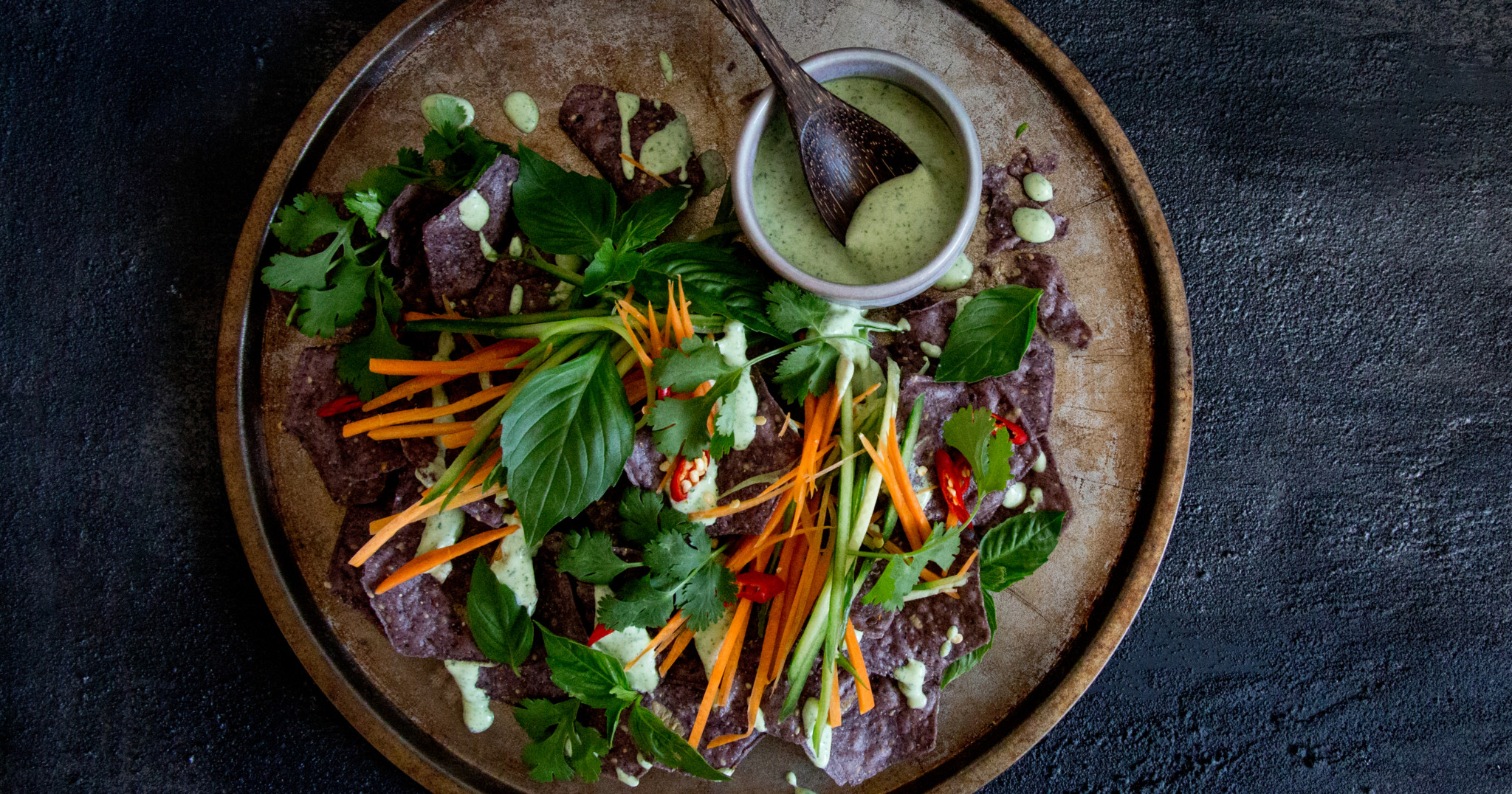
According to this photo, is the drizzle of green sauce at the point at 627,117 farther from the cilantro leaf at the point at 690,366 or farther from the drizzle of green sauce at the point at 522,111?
the cilantro leaf at the point at 690,366

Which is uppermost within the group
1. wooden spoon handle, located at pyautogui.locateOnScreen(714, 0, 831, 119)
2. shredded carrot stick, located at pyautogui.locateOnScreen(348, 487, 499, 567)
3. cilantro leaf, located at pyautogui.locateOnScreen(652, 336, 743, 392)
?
wooden spoon handle, located at pyautogui.locateOnScreen(714, 0, 831, 119)

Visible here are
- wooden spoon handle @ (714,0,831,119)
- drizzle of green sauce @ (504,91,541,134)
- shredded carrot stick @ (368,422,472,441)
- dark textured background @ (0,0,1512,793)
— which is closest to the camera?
wooden spoon handle @ (714,0,831,119)

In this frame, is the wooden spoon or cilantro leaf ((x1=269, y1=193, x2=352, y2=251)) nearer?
the wooden spoon

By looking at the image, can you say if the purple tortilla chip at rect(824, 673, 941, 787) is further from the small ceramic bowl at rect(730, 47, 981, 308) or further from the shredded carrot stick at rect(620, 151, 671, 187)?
the shredded carrot stick at rect(620, 151, 671, 187)

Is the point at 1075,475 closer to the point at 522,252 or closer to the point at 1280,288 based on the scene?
the point at 1280,288

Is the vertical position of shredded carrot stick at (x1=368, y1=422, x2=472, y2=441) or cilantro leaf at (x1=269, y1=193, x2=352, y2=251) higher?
cilantro leaf at (x1=269, y1=193, x2=352, y2=251)

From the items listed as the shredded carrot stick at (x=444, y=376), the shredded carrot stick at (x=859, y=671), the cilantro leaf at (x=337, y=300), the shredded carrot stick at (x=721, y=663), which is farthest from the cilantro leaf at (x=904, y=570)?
the cilantro leaf at (x=337, y=300)

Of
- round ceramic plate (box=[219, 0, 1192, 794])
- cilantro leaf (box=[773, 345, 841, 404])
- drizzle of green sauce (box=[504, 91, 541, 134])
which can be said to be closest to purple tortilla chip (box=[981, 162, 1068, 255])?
round ceramic plate (box=[219, 0, 1192, 794])

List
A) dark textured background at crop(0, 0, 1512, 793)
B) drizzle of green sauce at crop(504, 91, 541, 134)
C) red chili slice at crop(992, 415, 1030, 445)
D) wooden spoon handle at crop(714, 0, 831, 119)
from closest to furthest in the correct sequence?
wooden spoon handle at crop(714, 0, 831, 119)
red chili slice at crop(992, 415, 1030, 445)
drizzle of green sauce at crop(504, 91, 541, 134)
dark textured background at crop(0, 0, 1512, 793)

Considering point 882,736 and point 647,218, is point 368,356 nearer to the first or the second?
point 647,218
